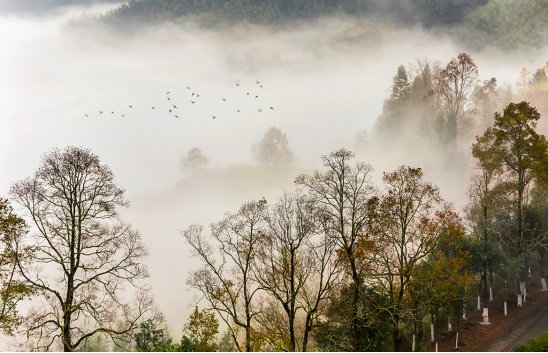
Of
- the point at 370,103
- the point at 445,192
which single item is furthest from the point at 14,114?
the point at 445,192

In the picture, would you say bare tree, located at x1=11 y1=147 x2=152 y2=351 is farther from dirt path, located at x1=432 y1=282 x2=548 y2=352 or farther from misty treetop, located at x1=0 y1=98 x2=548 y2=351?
dirt path, located at x1=432 y1=282 x2=548 y2=352

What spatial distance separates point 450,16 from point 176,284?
150 m

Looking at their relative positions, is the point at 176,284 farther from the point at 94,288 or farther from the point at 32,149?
the point at 32,149

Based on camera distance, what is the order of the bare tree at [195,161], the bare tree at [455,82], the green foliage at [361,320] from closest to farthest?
1. the green foliage at [361,320]
2. the bare tree at [455,82]
3. the bare tree at [195,161]

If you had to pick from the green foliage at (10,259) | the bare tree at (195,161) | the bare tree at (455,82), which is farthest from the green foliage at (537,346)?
the bare tree at (195,161)

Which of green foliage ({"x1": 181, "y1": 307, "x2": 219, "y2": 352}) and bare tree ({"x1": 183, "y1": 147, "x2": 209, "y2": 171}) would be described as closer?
green foliage ({"x1": 181, "y1": 307, "x2": 219, "y2": 352})

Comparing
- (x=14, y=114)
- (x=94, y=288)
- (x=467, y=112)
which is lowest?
(x=94, y=288)

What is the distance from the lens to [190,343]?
85.8 feet

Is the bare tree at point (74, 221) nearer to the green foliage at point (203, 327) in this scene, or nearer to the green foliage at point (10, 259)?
the green foliage at point (10, 259)

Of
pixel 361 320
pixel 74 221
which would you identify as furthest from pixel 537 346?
pixel 74 221

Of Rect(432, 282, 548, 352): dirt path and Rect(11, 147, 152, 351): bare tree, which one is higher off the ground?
Rect(11, 147, 152, 351): bare tree

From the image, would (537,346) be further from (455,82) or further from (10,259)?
(455,82)

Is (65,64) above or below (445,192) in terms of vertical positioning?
above

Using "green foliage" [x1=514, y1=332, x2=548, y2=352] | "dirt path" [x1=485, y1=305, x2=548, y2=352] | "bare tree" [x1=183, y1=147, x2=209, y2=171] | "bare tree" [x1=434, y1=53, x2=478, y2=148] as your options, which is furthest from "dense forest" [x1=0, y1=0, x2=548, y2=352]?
"green foliage" [x1=514, y1=332, x2=548, y2=352]
